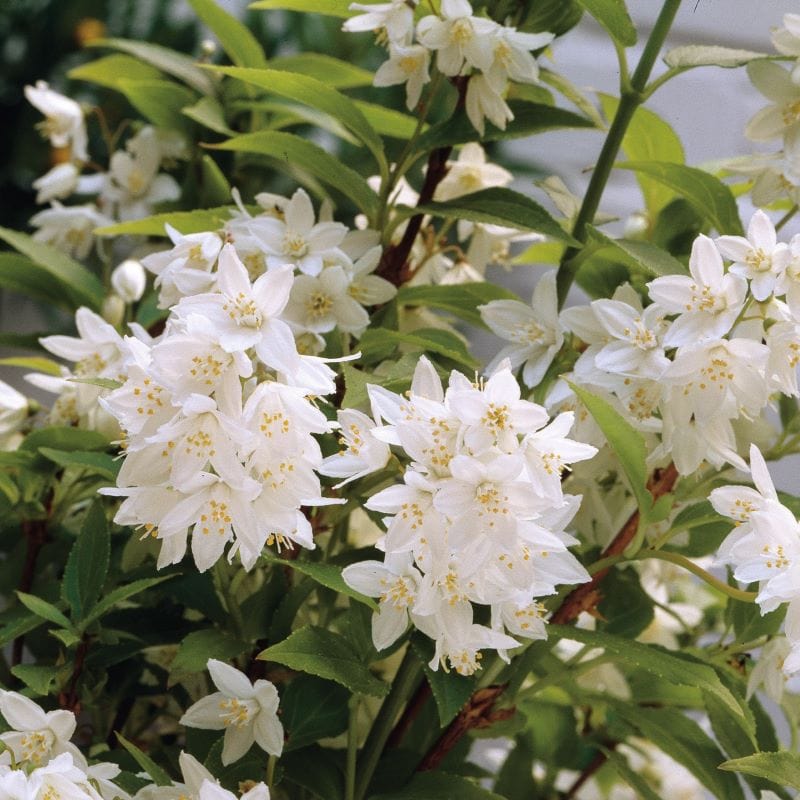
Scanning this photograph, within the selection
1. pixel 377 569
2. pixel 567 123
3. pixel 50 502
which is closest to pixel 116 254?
pixel 50 502

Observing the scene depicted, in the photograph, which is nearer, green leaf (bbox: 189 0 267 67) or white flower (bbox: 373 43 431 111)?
white flower (bbox: 373 43 431 111)

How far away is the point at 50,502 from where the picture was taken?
74cm

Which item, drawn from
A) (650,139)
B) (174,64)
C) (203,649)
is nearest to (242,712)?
(203,649)

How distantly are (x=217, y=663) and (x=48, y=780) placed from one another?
10 cm

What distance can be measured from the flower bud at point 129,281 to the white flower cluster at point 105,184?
116 millimetres

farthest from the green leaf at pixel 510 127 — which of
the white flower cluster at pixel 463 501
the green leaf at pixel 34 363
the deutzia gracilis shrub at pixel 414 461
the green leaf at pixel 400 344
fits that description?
the green leaf at pixel 34 363

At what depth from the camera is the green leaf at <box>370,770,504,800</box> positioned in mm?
593

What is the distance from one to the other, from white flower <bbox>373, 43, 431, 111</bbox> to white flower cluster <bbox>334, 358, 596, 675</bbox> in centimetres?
23

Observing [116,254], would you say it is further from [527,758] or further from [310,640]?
[310,640]

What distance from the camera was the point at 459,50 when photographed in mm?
649

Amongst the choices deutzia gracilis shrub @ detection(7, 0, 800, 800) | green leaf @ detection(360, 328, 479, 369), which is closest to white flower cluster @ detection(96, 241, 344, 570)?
deutzia gracilis shrub @ detection(7, 0, 800, 800)

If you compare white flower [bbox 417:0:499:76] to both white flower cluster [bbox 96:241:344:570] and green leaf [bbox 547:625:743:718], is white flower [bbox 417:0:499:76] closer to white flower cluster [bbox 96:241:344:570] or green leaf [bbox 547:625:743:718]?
white flower cluster [bbox 96:241:344:570]

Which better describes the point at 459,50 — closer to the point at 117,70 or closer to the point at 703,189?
the point at 703,189

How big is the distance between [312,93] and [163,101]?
272 mm
